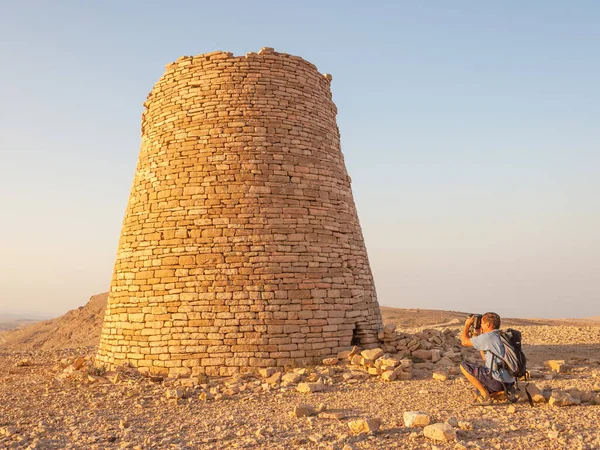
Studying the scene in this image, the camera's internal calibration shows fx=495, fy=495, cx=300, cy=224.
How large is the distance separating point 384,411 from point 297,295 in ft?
9.21

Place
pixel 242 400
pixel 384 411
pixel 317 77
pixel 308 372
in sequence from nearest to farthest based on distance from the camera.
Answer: pixel 384 411
pixel 242 400
pixel 308 372
pixel 317 77

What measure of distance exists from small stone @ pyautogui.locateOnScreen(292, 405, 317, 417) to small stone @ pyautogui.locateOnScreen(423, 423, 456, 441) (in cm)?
151

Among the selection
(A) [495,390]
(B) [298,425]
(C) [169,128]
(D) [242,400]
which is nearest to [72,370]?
(D) [242,400]

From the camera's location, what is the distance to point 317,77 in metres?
10.2

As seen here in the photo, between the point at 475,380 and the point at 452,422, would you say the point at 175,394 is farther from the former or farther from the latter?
the point at 475,380

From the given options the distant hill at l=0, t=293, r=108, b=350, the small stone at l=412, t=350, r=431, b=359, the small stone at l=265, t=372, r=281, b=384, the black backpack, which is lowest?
the distant hill at l=0, t=293, r=108, b=350

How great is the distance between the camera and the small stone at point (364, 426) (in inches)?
200

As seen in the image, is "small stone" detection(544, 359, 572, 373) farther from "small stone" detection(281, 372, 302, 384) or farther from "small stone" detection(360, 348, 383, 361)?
"small stone" detection(281, 372, 302, 384)

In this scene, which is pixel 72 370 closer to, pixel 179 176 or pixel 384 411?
pixel 179 176

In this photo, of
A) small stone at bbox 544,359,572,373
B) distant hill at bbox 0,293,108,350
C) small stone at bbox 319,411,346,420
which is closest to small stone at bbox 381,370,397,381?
small stone at bbox 319,411,346,420

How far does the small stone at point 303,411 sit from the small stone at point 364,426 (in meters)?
0.85

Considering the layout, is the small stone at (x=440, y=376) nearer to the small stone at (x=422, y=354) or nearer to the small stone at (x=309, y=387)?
the small stone at (x=422, y=354)

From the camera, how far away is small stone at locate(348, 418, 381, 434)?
508 cm

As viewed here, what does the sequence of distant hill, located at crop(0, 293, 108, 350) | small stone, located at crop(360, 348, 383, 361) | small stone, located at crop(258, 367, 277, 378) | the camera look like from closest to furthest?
1. the camera
2. small stone, located at crop(258, 367, 277, 378)
3. small stone, located at crop(360, 348, 383, 361)
4. distant hill, located at crop(0, 293, 108, 350)
